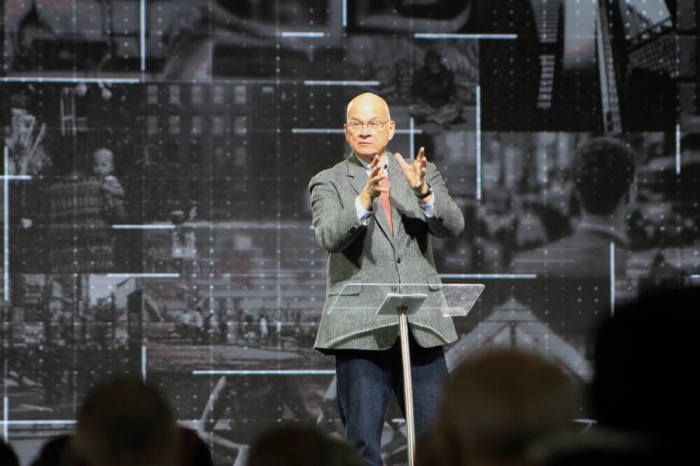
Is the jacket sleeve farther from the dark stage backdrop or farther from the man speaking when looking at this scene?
the dark stage backdrop

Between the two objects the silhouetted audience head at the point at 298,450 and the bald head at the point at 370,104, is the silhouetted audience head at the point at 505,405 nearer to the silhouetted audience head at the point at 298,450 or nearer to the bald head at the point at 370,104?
the silhouetted audience head at the point at 298,450

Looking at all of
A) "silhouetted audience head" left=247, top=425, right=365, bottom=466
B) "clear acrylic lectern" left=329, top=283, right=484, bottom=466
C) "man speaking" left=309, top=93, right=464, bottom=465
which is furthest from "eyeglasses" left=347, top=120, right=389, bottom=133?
"silhouetted audience head" left=247, top=425, right=365, bottom=466

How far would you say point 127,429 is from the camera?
1.72 meters

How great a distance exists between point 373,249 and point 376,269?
70 millimetres

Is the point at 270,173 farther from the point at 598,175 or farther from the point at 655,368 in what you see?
the point at 655,368

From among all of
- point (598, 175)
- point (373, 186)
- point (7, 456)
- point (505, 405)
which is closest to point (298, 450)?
point (505, 405)

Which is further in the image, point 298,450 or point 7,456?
point 7,456

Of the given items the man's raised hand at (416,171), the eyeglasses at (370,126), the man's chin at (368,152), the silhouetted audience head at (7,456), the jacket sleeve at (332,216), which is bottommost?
Answer: the silhouetted audience head at (7,456)

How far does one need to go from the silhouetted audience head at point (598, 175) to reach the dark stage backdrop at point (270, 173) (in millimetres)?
59

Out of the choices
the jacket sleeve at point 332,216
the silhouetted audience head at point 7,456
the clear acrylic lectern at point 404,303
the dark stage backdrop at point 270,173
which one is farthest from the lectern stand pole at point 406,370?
the dark stage backdrop at point 270,173

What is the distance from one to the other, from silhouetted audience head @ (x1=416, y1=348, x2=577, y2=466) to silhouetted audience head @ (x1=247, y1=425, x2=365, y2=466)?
0.87ft

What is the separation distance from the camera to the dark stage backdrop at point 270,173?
6121 mm

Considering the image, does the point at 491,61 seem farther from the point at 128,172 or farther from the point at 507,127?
the point at 128,172

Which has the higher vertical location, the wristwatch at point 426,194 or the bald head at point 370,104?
the bald head at point 370,104
